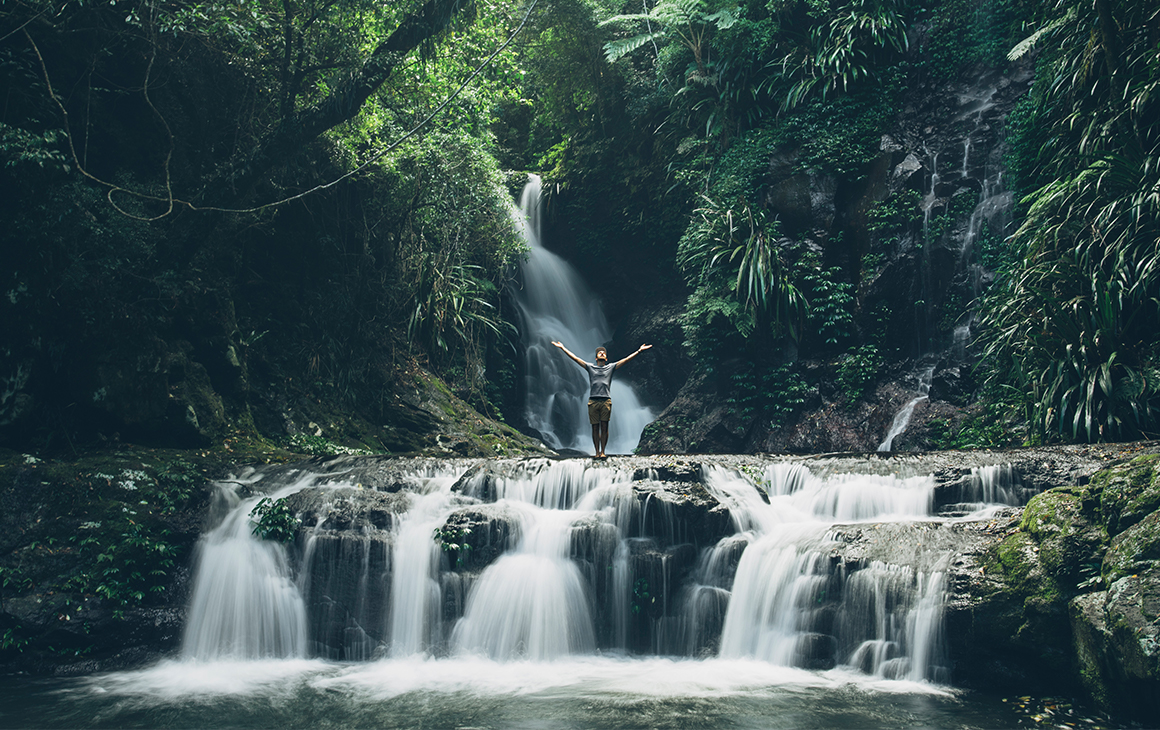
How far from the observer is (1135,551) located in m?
4.63

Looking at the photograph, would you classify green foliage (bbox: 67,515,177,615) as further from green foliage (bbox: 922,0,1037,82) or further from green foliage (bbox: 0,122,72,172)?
green foliage (bbox: 922,0,1037,82)

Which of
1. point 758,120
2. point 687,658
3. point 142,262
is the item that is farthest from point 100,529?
point 758,120

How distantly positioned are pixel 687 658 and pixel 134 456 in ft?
21.9

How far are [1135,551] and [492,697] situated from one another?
15.3 ft

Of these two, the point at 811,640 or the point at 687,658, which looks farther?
the point at 687,658

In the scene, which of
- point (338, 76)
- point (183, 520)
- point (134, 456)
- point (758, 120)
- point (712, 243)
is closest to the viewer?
point (183, 520)

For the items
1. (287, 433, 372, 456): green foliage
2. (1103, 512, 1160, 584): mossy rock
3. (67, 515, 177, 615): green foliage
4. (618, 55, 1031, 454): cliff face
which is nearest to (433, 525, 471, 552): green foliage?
(67, 515, 177, 615): green foliage

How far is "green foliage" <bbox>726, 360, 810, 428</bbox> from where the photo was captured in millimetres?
13758

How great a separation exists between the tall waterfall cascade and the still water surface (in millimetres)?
235

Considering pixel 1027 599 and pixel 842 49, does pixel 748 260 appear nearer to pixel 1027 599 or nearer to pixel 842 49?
pixel 842 49

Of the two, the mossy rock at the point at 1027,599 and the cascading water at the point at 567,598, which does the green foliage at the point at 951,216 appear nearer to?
the cascading water at the point at 567,598

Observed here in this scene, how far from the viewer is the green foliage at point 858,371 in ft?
44.0

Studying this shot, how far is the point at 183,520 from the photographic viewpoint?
771 cm

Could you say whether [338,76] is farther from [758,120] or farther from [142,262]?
[758,120]
